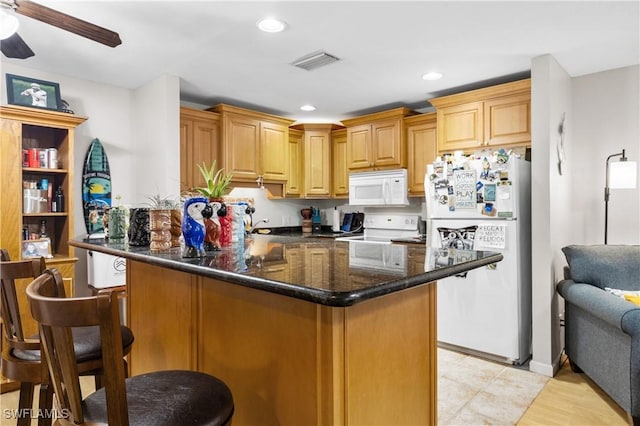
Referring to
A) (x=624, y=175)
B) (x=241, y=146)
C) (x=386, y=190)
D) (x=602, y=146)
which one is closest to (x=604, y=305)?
(x=624, y=175)

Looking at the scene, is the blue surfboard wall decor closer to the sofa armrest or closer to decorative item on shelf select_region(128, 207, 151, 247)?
decorative item on shelf select_region(128, 207, 151, 247)

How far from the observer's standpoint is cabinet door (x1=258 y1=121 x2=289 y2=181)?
14.9 ft

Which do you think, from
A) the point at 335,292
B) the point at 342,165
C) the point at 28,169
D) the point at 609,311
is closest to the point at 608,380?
the point at 609,311

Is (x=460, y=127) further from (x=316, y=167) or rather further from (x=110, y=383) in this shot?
(x=110, y=383)

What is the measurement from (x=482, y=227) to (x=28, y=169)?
11.6ft

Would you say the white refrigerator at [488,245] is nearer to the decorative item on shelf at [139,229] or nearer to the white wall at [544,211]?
the white wall at [544,211]

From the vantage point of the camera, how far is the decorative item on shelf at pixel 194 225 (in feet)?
4.96

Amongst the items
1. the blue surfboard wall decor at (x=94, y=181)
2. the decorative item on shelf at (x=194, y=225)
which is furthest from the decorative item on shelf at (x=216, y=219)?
the blue surfboard wall decor at (x=94, y=181)

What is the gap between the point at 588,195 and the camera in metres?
3.50

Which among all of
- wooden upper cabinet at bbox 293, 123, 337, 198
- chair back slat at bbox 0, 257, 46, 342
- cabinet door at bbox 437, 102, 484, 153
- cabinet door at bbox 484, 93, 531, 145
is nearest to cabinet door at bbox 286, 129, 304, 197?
wooden upper cabinet at bbox 293, 123, 337, 198

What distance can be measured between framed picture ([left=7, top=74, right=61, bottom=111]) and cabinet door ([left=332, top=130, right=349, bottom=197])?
3.03 metres

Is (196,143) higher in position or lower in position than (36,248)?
higher

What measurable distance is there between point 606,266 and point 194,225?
282 cm

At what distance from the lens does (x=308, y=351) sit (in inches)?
44.8
